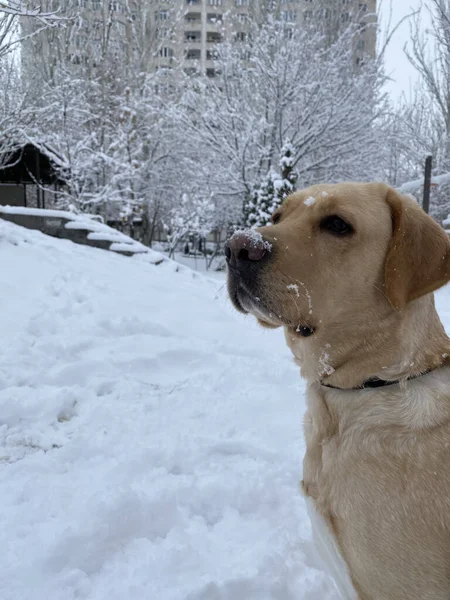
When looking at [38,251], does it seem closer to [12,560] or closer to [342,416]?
[12,560]

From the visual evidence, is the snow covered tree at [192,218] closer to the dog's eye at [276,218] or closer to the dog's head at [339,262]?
the dog's eye at [276,218]

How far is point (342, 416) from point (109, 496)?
129 centimetres

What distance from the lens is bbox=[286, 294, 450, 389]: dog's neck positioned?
1.79 m

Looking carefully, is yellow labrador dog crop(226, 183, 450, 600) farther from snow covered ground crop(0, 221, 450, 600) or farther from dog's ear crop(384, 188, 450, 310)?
snow covered ground crop(0, 221, 450, 600)

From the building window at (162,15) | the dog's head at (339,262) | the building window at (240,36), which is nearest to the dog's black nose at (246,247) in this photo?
the dog's head at (339,262)

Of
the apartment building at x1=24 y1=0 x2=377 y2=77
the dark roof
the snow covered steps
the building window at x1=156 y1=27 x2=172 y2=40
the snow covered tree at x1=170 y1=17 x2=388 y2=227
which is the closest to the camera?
the snow covered steps

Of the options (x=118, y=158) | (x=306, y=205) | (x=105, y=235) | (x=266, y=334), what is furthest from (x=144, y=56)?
(x=306, y=205)

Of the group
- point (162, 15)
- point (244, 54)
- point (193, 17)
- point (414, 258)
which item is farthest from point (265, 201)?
point (193, 17)

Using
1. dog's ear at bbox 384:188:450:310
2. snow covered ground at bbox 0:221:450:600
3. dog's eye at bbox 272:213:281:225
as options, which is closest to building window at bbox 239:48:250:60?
snow covered ground at bbox 0:221:450:600

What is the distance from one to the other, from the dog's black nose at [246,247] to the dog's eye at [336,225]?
30 centimetres

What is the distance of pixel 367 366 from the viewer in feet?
6.00

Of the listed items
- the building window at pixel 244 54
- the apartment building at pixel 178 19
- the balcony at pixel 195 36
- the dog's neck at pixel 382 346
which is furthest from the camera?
the balcony at pixel 195 36

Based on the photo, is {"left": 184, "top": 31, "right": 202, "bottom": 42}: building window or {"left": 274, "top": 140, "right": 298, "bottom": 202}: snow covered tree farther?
{"left": 184, "top": 31, "right": 202, "bottom": 42}: building window

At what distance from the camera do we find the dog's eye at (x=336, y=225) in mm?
1948
